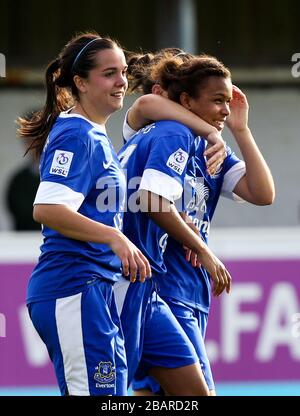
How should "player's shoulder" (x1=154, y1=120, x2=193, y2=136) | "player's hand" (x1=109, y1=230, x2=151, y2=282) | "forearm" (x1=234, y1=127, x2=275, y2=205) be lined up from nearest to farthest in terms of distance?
"player's hand" (x1=109, y1=230, x2=151, y2=282)
"player's shoulder" (x1=154, y1=120, x2=193, y2=136)
"forearm" (x1=234, y1=127, x2=275, y2=205)

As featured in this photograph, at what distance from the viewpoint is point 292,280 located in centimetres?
826

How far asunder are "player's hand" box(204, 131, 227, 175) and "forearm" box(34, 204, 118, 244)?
685 millimetres

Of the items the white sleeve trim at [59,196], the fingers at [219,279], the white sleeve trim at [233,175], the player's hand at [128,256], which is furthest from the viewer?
the white sleeve trim at [233,175]

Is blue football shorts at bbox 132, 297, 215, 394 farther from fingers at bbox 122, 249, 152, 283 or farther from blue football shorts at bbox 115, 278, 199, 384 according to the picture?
fingers at bbox 122, 249, 152, 283

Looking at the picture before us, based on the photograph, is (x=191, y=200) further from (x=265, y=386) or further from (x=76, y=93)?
(x=265, y=386)

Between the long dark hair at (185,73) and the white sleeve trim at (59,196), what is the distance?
0.85 m

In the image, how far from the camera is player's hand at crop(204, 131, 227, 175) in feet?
16.0

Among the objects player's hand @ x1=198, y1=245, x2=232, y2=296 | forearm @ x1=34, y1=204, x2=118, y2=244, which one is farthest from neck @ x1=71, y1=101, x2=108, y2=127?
player's hand @ x1=198, y1=245, x2=232, y2=296

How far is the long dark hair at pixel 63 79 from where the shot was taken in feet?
15.5

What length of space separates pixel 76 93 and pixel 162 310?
1.00 metres

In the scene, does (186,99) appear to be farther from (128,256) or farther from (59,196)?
(128,256)

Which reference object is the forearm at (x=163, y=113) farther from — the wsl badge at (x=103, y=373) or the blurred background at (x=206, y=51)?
the blurred background at (x=206, y=51)

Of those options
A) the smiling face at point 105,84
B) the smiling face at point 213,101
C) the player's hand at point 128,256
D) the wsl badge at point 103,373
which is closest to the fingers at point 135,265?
the player's hand at point 128,256
